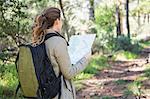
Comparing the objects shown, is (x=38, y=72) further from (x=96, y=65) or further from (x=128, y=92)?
(x=96, y=65)

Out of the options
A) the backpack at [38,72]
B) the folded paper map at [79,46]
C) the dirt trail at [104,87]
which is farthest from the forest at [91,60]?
the backpack at [38,72]

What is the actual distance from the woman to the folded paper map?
0.16m

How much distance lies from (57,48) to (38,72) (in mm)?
302

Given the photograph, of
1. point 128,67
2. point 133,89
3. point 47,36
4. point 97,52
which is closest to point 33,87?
point 47,36

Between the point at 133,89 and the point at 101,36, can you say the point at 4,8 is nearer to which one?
the point at 133,89

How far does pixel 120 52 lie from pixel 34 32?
57.6 feet

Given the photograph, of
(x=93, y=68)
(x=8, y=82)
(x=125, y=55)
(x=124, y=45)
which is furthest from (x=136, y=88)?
(x=124, y=45)

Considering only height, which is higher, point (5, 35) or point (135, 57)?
point (5, 35)

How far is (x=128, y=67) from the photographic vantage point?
651 inches

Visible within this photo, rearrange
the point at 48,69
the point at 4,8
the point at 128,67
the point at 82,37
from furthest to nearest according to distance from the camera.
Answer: the point at 128,67 → the point at 4,8 → the point at 82,37 → the point at 48,69

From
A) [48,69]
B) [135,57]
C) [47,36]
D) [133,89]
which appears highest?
[47,36]

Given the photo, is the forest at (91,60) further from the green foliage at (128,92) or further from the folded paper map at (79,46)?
the folded paper map at (79,46)

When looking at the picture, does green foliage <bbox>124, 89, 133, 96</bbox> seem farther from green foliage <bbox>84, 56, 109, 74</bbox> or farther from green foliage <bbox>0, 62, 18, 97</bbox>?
green foliage <bbox>84, 56, 109, 74</bbox>

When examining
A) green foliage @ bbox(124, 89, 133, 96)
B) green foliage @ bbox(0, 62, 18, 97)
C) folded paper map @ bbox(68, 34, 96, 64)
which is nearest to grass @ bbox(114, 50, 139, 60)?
green foliage @ bbox(0, 62, 18, 97)
